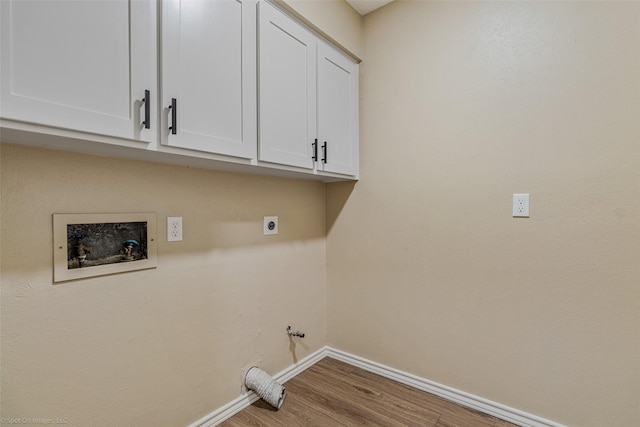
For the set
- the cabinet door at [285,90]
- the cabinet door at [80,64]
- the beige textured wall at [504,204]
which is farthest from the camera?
the cabinet door at [285,90]

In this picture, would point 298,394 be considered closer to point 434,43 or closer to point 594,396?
point 594,396

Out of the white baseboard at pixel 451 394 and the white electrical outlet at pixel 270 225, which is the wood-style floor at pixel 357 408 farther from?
the white electrical outlet at pixel 270 225

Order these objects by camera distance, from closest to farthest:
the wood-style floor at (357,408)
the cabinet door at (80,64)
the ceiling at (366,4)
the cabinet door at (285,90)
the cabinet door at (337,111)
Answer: the cabinet door at (80,64), the cabinet door at (285,90), the wood-style floor at (357,408), the cabinet door at (337,111), the ceiling at (366,4)

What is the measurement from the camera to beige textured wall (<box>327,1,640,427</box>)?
1341 mm

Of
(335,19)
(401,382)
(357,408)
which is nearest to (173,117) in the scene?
(335,19)

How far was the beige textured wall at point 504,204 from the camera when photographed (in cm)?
134

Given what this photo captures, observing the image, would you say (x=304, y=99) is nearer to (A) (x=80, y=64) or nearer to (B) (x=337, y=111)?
(B) (x=337, y=111)

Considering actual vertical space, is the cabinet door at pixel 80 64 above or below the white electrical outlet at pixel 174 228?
above

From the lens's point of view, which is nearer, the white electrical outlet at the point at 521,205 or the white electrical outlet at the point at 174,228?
the white electrical outlet at the point at 174,228

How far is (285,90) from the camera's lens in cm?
157

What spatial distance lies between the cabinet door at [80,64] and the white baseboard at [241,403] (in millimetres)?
1385

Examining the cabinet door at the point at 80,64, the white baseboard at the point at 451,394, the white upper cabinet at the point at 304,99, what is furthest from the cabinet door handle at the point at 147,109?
the white baseboard at the point at 451,394

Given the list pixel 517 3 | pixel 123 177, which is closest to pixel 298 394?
pixel 123 177

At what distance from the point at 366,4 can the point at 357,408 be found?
247 centimetres
